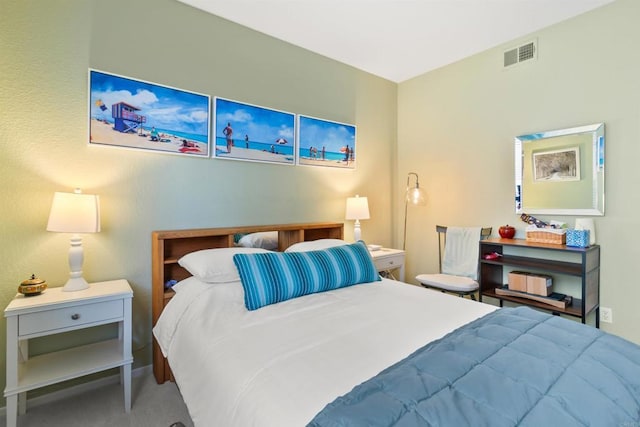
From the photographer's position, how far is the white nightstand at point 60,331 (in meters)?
1.56

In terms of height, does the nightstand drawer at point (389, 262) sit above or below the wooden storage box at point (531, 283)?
above

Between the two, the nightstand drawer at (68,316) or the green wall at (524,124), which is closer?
the nightstand drawer at (68,316)

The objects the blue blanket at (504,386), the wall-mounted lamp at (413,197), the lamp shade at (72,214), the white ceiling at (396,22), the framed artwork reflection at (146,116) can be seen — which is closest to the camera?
the blue blanket at (504,386)

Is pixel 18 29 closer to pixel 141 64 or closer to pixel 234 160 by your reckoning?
pixel 141 64

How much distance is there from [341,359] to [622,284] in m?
2.62

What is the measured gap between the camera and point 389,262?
10.3ft

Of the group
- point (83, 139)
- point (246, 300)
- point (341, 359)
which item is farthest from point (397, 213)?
point (83, 139)

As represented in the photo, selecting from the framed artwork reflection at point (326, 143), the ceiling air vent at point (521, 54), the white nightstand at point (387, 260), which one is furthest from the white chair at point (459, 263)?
the ceiling air vent at point (521, 54)

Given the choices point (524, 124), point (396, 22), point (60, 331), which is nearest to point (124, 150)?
point (60, 331)

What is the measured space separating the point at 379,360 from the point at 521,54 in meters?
3.19

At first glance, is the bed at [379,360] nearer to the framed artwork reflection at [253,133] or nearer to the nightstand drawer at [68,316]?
the nightstand drawer at [68,316]

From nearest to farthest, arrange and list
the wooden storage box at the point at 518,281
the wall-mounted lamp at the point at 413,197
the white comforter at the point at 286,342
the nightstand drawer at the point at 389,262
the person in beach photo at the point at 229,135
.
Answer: the white comforter at the point at 286,342, the person in beach photo at the point at 229,135, the wooden storage box at the point at 518,281, the nightstand drawer at the point at 389,262, the wall-mounted lamp at the point at 413,197

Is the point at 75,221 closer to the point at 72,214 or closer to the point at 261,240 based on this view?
the point at 72,214

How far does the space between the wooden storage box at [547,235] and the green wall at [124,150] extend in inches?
77.7
